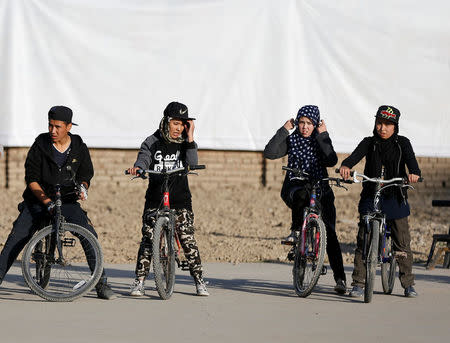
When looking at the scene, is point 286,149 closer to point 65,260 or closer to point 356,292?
point 356,292

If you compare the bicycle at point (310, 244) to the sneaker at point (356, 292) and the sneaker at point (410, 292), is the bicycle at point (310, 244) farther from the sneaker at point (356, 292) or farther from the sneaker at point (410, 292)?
the sneaker at point (410, 292)

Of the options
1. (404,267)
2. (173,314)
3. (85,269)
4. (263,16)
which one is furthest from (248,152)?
(173,314)

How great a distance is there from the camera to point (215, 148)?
16969 millimetres

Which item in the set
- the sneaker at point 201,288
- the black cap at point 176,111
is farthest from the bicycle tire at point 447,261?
the black cap at point 176,111

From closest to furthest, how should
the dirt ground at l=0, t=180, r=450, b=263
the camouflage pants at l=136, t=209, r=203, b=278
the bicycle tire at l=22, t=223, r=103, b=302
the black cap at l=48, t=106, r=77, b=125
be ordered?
the bicycle tire at l=22, t=223, r=103, b=302, the black cap at l=48, t=106, r=77, b=125, the camouflage pants at l=136, t=209, r=203, b=278, the dirt ground at l=0, t=180, r=450, b=263

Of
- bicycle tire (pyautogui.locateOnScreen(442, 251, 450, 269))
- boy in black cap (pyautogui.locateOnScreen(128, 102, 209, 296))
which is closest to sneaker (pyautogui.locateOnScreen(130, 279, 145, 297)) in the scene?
boy in black cap (pyautogui.locateOnScreen(128, 102, 209, 296))

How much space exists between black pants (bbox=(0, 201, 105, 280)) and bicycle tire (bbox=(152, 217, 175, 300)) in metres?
0.55

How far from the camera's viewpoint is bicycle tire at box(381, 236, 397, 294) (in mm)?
9289

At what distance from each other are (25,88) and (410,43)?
252 inches

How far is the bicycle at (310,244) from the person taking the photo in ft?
29.3

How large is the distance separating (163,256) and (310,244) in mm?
1274

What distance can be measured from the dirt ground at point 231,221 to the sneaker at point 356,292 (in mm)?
3178

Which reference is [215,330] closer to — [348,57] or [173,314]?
[173,314]

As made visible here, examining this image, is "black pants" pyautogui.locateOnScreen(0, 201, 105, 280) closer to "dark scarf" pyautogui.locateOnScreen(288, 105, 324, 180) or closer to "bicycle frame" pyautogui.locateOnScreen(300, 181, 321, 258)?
"bicycle frame" pyautogui.locateOnScreen(300, 181, 321, 258)
